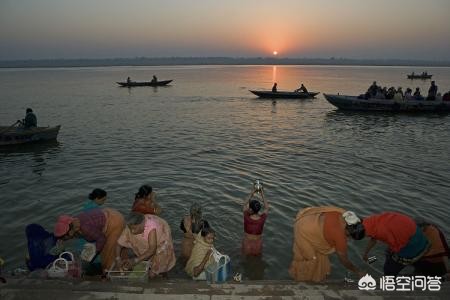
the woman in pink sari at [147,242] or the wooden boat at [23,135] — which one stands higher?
the woman in pink sari at [147,242]

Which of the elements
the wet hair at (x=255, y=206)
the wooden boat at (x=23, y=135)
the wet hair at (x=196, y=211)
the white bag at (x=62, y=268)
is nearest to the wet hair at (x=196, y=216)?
the wet hair at (x=196, y=211)

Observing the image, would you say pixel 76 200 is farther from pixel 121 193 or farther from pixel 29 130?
pixel 29 130

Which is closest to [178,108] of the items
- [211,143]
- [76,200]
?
[211,143]

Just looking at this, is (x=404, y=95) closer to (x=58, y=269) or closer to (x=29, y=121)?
(x=29, y=121)

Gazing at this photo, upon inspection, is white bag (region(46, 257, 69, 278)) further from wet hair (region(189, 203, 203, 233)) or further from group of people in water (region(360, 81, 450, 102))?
group of people in water (region(360, 81, 450, 102))

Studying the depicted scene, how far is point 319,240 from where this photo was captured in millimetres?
4691

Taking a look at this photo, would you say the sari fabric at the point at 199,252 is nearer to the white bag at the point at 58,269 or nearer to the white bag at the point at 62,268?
the white bag at the point at 62,268

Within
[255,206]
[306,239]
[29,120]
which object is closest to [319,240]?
[306,239]

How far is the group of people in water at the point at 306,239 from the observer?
15.0 ft

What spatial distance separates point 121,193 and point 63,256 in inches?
224

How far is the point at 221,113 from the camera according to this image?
2911cm

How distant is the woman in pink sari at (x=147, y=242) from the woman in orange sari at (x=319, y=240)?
6.75 feet

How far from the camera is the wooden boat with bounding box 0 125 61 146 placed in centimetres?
1638

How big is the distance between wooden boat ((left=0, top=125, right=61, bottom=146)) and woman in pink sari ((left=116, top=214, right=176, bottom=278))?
14.4 metres
